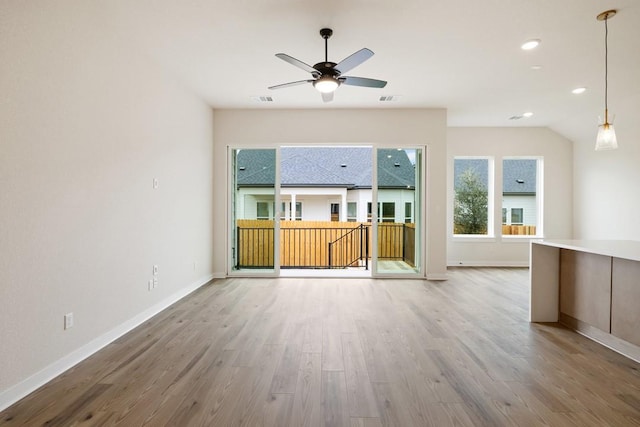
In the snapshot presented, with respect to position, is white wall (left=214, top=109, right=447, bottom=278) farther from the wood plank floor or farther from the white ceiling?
the wood plank floor

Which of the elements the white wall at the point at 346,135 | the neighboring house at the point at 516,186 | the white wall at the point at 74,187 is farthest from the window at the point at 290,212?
the white wall at the point at 74,187

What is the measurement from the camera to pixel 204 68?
4.04 metres

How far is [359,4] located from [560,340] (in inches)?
143

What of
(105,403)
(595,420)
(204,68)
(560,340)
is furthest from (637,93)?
(105,403)

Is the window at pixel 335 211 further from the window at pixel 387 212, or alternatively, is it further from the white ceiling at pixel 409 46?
the white ceiling at pixel 409 46

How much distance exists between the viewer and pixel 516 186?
23.5ft

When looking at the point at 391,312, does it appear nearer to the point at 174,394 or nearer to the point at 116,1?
the point at 174,394

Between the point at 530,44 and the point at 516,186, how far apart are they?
14.7 feet

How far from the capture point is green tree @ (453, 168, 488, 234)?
708 cm

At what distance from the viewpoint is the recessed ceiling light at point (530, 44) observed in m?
3.34

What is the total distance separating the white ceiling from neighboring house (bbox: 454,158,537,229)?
1.89 metres

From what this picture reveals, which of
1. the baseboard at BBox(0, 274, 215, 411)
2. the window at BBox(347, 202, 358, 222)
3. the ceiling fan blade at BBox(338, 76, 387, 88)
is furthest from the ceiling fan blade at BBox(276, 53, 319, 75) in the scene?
the window at BBox(347, 202, 358, 222)

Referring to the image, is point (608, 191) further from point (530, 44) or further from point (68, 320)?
point (68, 320)

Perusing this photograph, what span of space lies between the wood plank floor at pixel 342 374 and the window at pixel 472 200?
330cm
